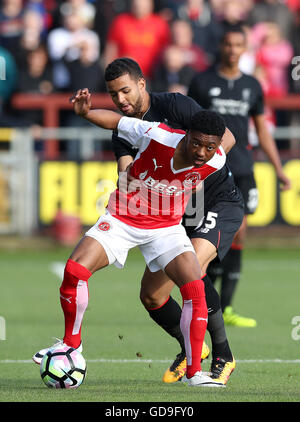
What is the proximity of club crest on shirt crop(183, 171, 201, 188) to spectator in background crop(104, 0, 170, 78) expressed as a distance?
402 inches

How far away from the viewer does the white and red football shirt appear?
6.42 meters

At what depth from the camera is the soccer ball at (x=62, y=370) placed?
6.34m

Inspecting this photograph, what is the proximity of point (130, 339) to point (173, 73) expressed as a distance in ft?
26.6

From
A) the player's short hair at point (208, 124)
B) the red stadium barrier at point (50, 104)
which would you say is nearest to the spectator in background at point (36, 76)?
the red stadium barrier at point (50, 104)

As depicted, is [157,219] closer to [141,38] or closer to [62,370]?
[62,370]

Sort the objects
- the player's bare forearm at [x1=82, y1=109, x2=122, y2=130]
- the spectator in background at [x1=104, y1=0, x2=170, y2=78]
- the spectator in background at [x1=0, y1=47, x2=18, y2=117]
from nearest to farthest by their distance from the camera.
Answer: the player's bare forearm at [x1=82, y1=109, x2=122, y2=130] < the spectator in background at [x1=0, y1=47, x2=18, y2=117] < the spectator in background at [x1=104, y1=0, x2=170, y2=78]

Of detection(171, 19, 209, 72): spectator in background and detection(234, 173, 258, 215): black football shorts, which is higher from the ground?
detection(171, 19, 209, 72): spectator in background

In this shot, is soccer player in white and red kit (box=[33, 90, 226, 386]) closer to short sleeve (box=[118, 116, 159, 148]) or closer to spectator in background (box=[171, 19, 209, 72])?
short sleeve (box=[118, 116, 159, 148])

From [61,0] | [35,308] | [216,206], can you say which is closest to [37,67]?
[61,0]

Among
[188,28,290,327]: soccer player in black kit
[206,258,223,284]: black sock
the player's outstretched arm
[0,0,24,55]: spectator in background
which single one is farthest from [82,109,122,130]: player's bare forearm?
[0,0,24,55]: spectator in background

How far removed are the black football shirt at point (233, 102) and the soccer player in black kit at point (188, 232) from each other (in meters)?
2.01

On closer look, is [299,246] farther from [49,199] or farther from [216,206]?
[216,206]

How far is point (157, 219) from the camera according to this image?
6691 millimetres

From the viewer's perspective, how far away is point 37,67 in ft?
53.5
